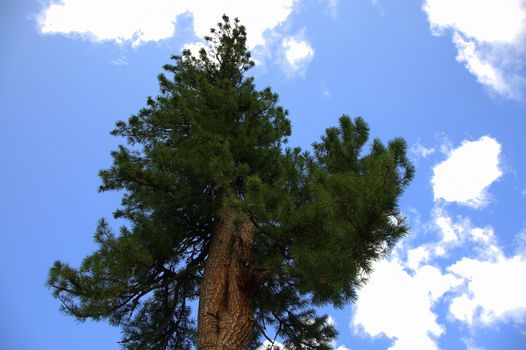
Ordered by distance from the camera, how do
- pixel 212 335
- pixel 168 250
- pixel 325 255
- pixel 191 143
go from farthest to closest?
1. pixel 191 143
2. pixel 168 250
3. pixel 212 335
4. pixel 325 255

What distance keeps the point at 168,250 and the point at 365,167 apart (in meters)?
2.77

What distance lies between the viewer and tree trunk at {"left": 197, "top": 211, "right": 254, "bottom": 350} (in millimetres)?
4164

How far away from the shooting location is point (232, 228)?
171 inches

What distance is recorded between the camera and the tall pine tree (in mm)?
3836

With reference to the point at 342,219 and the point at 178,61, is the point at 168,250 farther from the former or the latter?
the point at 178,61

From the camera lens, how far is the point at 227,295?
15.3 feet

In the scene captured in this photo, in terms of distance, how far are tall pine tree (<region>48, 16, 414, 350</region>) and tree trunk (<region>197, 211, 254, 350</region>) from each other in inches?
0.6

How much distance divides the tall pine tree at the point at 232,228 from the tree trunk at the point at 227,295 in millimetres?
15

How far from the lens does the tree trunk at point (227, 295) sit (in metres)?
4.16

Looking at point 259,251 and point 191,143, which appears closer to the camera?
point 259,251

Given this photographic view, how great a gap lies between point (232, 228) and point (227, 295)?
89 cm

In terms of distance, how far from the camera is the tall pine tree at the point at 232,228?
3.84 metres

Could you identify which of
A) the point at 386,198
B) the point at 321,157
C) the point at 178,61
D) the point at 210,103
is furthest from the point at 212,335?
the point at 178,61

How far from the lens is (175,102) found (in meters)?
7.22
